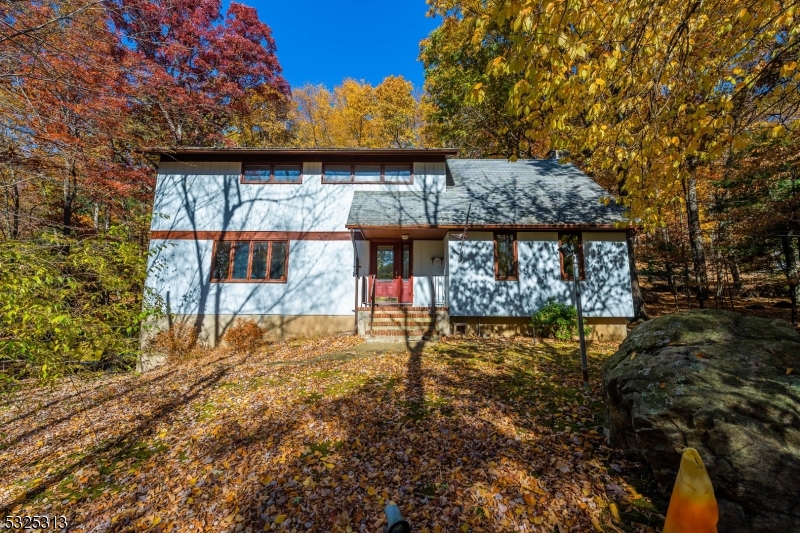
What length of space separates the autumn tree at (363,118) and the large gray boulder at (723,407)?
2113 cm

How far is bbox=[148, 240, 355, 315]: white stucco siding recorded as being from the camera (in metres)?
10.8

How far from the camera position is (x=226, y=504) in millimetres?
3336

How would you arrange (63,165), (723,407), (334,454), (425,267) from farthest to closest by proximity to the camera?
(425,267) → (63,165) → (334,454) → (723,407)

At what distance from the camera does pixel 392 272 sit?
11.9m

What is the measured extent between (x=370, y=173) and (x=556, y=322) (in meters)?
8.00

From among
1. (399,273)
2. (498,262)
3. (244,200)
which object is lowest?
(399,273)

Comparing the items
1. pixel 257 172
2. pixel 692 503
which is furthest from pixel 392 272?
pixel 692 503

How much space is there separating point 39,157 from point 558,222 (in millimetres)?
11715

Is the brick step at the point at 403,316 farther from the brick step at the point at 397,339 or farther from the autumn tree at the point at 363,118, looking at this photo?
the autumn tree at the point at 363,118

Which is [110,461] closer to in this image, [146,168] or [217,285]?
[217,285]

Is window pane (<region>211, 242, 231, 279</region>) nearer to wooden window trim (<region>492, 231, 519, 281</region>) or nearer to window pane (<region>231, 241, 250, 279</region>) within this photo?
window pane (<region>231, 241, 250, 279</region>)

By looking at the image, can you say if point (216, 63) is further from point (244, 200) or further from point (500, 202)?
point (500, 202)

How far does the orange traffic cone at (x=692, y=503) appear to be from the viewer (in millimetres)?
1388

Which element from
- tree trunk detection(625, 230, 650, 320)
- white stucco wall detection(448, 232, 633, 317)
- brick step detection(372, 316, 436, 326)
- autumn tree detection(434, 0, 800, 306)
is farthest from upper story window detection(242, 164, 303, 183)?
tree trunk detection(625, 230, 650, 320)
